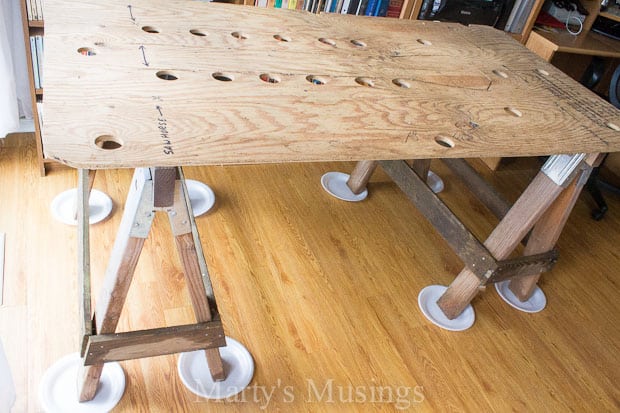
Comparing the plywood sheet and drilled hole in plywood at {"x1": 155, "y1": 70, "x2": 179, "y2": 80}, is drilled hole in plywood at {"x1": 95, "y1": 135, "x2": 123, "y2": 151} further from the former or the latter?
drilled hole in plywood at {"x1": 155, "y1": 70, "x2": 179, "y2": 80}

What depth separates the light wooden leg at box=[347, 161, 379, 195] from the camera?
216cm

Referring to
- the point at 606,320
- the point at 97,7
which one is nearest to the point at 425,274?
the point at 606,320

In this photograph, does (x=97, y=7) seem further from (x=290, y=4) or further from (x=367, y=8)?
(x=367, y=8)

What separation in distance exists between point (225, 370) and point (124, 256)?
0.53 metres

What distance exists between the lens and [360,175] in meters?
2.21

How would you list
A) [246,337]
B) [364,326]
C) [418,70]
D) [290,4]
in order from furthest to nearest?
1. [290,4]
2. [364,326]
3. [246,337]
4. [418,70]

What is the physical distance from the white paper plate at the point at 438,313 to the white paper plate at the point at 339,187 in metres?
0.54

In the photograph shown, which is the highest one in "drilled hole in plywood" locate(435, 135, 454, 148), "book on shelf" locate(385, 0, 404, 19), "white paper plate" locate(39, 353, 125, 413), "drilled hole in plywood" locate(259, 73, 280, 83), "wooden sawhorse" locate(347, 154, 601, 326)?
"drilled hole in plywood" locate(259, 73, 280, 83)

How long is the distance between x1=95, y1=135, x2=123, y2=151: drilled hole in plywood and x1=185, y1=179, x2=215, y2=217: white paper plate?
1.04 meters

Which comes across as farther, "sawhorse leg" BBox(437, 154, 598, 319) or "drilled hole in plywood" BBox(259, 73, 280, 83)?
"sawhorse leg" BBox(437, 154, 598, 319)

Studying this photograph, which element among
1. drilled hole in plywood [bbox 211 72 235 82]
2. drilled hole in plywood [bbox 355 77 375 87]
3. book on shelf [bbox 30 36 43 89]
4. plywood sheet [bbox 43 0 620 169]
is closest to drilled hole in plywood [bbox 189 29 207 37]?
plywood sheet [bbox 43 0 620 169]

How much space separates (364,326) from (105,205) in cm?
101

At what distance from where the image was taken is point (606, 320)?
1.94 meters

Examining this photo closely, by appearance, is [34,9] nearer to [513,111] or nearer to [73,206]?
[73,206]
